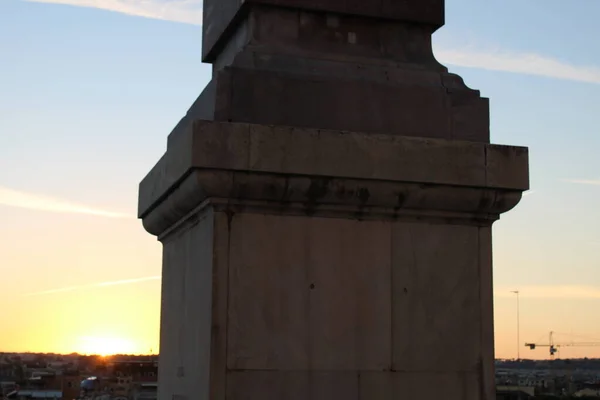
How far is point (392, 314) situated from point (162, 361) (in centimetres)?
170

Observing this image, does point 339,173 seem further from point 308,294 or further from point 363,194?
point 308,294

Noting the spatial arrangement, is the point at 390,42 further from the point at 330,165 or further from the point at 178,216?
the point at 178,216

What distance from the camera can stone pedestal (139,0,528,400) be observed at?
5363 mm

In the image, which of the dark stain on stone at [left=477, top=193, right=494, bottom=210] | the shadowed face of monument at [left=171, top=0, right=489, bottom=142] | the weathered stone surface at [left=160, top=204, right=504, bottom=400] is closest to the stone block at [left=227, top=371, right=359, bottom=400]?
the weathered stone surface at [left=160, top=204, right=504, bottom=400]

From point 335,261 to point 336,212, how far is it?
264 mm

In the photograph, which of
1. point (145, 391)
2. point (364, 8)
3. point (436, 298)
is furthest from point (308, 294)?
point (145, 391)

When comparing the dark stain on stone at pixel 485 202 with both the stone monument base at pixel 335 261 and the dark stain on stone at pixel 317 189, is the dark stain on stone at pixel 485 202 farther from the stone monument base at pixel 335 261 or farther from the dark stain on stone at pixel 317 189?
the dark stain on stone at pixel 317 189

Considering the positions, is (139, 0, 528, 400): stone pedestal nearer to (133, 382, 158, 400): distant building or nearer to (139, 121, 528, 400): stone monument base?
(139, 121, 528, 400): stone monument base

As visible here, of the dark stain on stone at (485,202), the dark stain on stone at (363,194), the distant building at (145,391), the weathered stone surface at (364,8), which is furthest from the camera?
the distant building at (145,391)

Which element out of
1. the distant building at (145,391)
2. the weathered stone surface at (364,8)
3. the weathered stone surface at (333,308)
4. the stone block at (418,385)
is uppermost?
the weathered stone surface at (364,8)

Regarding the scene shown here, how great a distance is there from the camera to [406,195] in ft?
18.5

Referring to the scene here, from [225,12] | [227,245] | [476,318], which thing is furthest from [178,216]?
[476,318]

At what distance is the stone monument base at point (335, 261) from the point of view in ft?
17.5

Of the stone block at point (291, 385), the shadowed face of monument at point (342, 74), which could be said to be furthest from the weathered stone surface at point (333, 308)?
the shadowed face of monument at point (342, 74)
